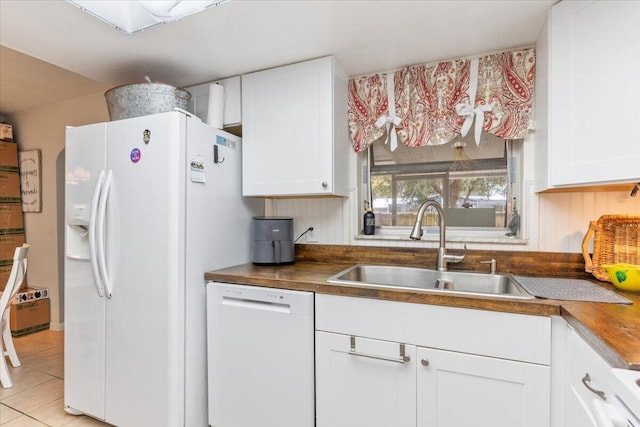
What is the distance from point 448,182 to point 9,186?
13.8 ft

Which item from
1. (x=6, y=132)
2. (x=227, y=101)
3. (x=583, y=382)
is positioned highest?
(x=6, y=132)

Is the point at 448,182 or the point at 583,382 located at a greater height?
the point at 448,182

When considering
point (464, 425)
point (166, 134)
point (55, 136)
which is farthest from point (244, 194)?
point (55, 136)

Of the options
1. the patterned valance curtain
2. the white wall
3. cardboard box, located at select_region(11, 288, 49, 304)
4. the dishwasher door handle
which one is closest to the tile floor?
cardboard box, located at select_region(11, 288, 49, 304)

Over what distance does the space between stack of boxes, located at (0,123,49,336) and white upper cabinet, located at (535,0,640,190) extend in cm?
435

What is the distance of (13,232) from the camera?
3439 mm

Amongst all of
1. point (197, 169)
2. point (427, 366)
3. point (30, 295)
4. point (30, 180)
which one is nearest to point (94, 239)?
point (197, 169)

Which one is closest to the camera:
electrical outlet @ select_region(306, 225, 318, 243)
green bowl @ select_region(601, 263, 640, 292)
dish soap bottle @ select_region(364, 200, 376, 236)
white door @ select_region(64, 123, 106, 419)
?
green bowl @ select_region(601, 263, 640, 292)

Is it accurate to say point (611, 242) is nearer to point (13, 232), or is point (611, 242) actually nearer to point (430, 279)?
point (430, 279)

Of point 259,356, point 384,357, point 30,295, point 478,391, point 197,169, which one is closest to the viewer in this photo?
point 478,391

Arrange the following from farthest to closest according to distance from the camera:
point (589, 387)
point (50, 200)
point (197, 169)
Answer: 1. point (50, 200)
2. point (197, 169)
3. point (589, 387)

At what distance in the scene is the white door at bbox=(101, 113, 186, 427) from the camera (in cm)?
162

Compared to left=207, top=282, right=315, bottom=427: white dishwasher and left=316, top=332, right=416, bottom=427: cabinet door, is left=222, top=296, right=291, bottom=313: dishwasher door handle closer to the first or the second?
left=207, top=282, right=315, bottom=427: white dishwasher

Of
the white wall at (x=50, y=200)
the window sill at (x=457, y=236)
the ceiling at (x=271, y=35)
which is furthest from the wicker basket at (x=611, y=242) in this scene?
the white wall at (x=50, y=200)
